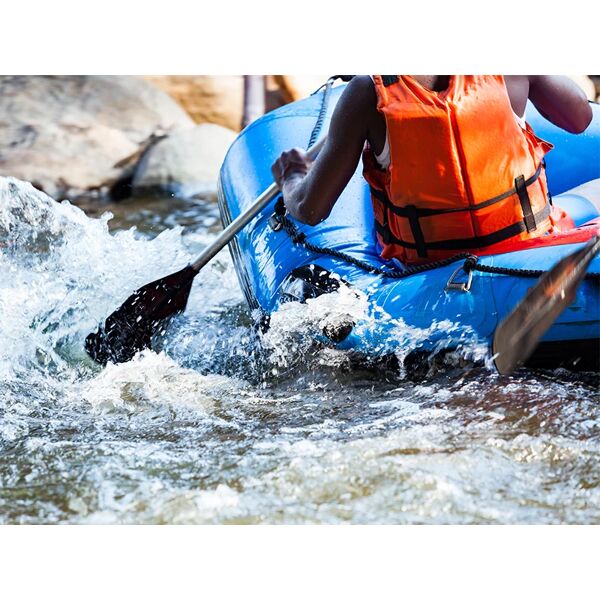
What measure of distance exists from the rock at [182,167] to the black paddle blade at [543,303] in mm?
2727

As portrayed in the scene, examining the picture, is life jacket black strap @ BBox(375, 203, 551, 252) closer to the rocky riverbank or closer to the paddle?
the paddle

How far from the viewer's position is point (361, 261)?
7.28ft

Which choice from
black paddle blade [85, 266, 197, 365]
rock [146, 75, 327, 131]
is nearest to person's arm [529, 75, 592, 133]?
black paddle blade [85, 266, 197, 365]

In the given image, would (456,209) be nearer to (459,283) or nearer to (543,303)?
(459,283)

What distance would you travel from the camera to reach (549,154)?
8.70ft

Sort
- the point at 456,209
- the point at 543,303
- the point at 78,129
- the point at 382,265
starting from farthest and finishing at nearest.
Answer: the point at 78,129
the point at 382,265
the point at 456,209
the point at 543,303

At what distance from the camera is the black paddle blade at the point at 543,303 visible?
172 centimetres

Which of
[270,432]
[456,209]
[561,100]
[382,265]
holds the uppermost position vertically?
[561,100]

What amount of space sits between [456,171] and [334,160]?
0.84 feet

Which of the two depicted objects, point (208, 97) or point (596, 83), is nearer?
point (596, 83)

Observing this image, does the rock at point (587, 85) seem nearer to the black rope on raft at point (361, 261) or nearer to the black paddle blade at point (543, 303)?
the black rope on raft at point (361, 261)

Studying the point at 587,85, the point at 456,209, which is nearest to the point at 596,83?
the point at 587,85

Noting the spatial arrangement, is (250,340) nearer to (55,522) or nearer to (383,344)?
(383,344)

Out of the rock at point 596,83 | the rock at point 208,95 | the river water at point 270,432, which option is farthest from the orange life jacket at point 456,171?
the rock at point 208,95
